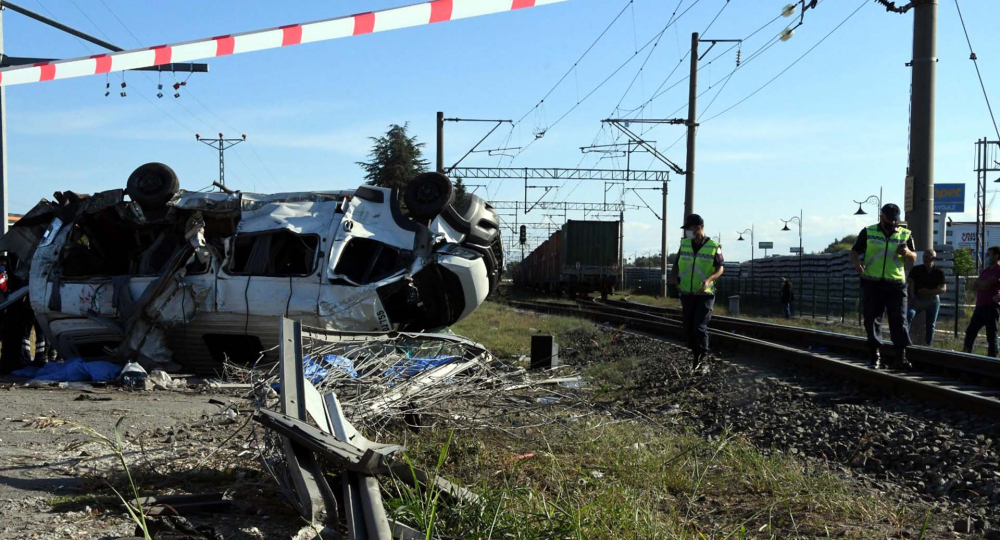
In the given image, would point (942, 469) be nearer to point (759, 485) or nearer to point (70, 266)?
point (759, 485)

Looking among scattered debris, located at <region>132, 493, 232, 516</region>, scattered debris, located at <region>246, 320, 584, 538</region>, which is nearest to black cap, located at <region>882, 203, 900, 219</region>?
scattered debris, located at <region>246, 320, 584, 538</region>

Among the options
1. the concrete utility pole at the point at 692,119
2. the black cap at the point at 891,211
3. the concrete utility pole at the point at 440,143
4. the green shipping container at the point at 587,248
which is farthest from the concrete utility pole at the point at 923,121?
the green shipping container at the point at 587,248

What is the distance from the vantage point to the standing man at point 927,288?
12.3 metres

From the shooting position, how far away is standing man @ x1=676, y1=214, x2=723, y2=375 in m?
9.19

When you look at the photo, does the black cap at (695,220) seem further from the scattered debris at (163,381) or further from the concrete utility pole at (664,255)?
the concrete utility pole at (664,255)

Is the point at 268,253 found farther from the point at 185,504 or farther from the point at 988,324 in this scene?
the point at 988,324

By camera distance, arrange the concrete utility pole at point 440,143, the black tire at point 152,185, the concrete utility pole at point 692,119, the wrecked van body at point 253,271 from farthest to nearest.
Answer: the concrete utility pole at point 440,143 → the concrete utility pole at point 692,119 → the black tire at point 152,185 → the wrecked van body at point 253,271

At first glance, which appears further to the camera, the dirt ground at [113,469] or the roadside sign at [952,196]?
the roadside sign at [952,196]

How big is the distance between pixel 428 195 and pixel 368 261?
1.01 metres

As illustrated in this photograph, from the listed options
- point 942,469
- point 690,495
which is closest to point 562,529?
point 690,495

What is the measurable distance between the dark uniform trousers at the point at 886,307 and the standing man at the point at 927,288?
3.91m

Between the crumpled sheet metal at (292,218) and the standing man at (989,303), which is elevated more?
the crumpled sheet metal at (292,218)

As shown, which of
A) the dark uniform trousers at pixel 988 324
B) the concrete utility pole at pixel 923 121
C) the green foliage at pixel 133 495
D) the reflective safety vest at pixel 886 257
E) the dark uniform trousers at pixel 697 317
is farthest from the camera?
the concrete utility pole at pixel 923 121

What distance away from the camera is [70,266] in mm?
10883
